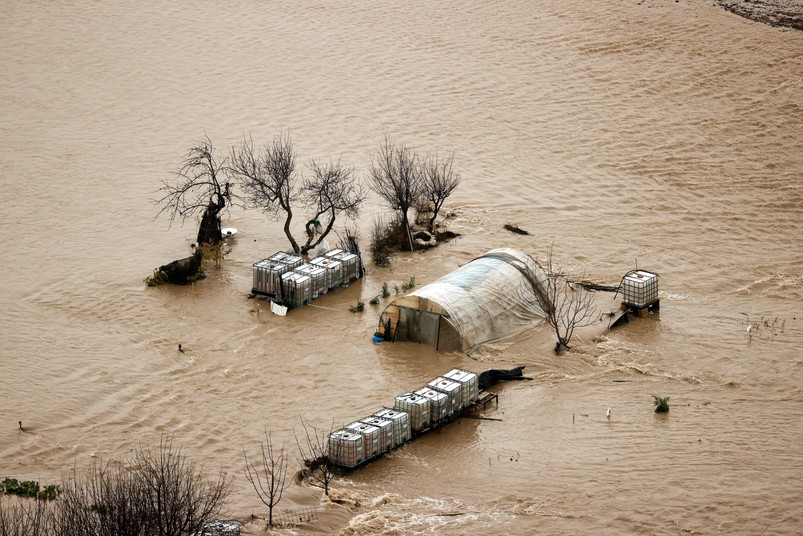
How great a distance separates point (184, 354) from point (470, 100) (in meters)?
22.1

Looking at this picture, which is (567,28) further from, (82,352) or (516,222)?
(82,352)

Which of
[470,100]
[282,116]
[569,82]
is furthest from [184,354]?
[569,82]

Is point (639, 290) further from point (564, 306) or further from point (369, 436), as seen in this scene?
point (369, 436)

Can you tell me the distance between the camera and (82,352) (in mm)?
24781

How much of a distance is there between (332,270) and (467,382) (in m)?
7.07

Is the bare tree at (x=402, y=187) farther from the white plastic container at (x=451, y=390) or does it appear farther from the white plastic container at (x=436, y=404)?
the white plastic container at (x=436, y=404)

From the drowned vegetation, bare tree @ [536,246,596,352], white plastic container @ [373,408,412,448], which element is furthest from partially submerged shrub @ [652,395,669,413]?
the drowned vegetation

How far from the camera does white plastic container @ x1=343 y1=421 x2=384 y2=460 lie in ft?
65.0

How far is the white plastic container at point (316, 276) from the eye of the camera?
90.0ft

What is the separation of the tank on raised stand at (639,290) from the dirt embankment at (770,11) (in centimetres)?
2678

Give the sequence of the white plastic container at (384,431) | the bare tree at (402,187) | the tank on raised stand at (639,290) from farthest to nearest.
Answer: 1. the bare tree at (402,187)
2. the tank on raised stand at (639,290)
3. the white plastic container at (384,431)

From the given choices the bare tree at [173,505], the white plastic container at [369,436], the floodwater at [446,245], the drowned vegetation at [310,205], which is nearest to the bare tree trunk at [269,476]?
the floodwater at [446,245]

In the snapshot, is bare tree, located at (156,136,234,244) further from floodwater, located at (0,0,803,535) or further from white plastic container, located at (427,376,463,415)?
white plastic container, located at (427,376,463,415)

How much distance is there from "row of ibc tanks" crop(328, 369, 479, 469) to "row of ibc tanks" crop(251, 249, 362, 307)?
577cm
